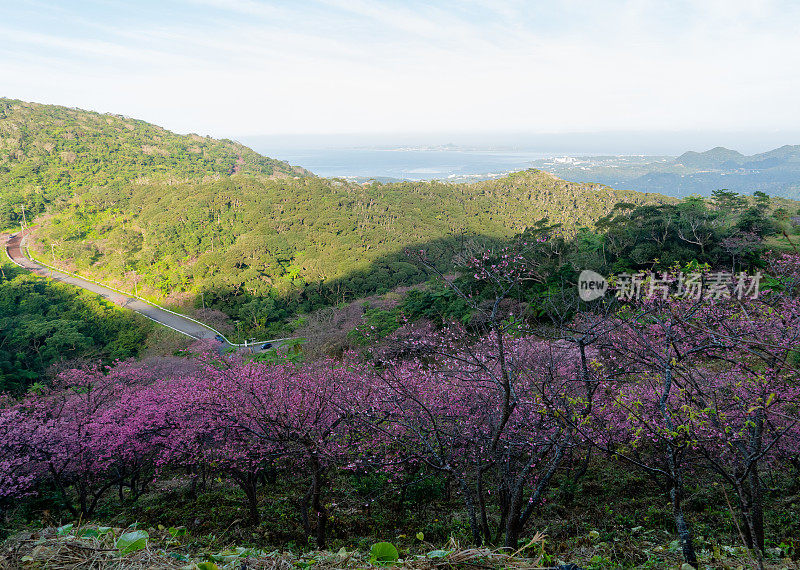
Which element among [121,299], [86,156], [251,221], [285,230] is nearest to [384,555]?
[121,299]

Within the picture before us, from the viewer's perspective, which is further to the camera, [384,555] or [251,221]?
[251,221]

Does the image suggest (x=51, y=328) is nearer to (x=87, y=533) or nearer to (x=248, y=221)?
(x=248, y=221)

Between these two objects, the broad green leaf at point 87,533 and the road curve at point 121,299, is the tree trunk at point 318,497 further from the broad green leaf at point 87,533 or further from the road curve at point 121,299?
the road curve at point 121,299

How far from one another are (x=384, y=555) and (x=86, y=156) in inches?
3314

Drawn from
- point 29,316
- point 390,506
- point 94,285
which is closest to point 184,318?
point 29,316

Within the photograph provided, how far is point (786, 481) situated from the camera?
7.13 metres

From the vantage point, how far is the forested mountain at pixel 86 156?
5562 cm

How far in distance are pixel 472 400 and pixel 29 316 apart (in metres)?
34.0

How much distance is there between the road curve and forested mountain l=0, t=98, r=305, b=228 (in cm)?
962

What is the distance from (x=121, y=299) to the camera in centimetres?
3512

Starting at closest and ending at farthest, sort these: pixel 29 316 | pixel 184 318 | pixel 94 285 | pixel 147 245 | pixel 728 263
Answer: pixel 728 263
pixel 29 316
pixel 184 318
pixel 94 285
pixel 147 245

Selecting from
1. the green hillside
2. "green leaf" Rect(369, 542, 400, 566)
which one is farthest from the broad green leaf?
the green hillside

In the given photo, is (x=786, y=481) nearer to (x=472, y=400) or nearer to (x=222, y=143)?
(x=472, y=400)

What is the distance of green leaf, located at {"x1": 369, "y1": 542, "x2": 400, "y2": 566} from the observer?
71.4 inches
